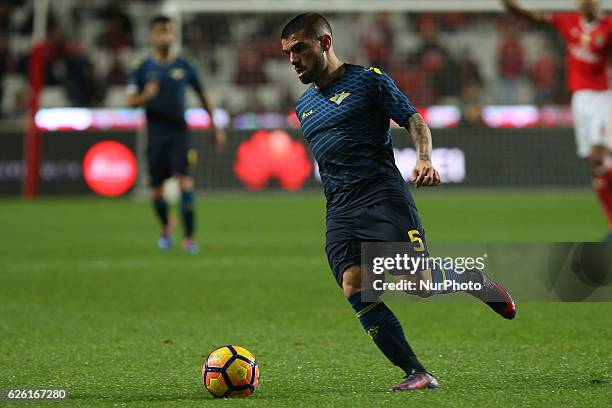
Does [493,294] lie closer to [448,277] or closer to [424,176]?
[448,277]

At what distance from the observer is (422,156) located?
4.50 m

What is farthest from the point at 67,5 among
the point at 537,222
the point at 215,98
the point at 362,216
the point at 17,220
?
the point at 362,216

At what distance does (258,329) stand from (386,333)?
2.17 meters

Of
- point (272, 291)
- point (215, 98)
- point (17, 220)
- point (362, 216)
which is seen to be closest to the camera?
point (362, 216)

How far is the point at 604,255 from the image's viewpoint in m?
4.95

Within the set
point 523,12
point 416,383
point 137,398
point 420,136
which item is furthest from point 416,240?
point 523,12

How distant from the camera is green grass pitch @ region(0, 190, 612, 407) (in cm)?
472

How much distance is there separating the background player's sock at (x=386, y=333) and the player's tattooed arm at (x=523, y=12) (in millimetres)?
5171

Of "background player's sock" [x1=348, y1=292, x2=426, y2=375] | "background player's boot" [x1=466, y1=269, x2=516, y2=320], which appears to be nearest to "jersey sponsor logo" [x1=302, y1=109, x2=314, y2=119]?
"background player's sock" [x1=348, y1=292, x2=426, y2=375]

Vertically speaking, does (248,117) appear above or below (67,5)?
below

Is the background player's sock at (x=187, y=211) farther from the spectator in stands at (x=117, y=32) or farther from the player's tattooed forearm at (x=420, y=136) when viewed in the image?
the spectator in stands at (x=117, y=32)

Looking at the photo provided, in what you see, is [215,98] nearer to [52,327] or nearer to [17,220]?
[17,220]

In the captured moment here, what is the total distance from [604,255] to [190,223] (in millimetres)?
6752

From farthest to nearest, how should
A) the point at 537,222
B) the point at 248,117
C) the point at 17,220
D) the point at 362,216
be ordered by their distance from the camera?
the point at 248,117 → the point at 17,220 → the point at 537,222 → the point at 362,216
